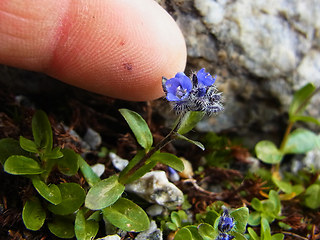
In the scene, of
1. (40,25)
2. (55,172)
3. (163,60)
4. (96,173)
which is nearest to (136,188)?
(96,173)

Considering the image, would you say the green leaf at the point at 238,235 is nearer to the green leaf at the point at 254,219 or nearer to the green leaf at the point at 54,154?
the green leaf at the point at 254,219

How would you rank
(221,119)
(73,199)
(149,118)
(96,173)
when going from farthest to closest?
(221,119) → (149,118) → (96,173) → (73,199)

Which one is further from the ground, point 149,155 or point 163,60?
point 163,60

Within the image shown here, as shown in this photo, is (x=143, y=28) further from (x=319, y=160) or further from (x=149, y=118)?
(x=319, y=160)

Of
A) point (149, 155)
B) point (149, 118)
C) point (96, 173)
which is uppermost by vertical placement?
point (149, 155)

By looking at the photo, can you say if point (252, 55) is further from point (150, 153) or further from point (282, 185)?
point (150, 153)

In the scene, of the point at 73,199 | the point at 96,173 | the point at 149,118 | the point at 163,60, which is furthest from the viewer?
the point at 149,118

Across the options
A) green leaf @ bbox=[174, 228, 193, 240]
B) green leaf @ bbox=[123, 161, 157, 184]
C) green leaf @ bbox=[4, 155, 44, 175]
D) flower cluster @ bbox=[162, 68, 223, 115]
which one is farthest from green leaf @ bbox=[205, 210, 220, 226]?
green leaf @ bbox=[4, 155, 44, 175]

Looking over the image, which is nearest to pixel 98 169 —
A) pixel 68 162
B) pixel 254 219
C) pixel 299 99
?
pixel 68 162
